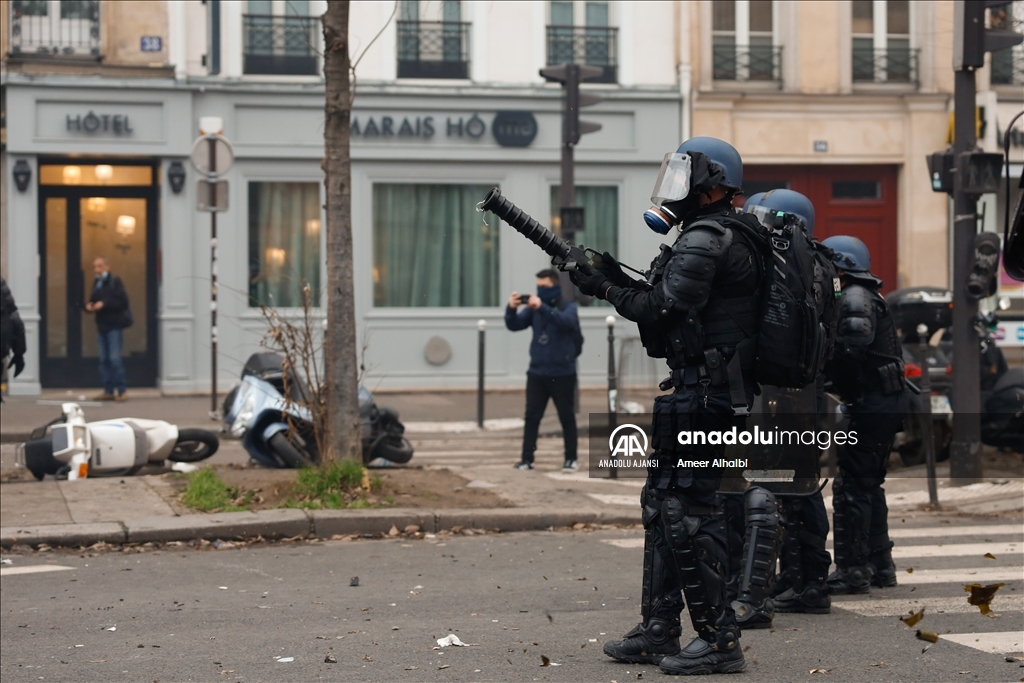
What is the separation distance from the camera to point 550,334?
468 inches

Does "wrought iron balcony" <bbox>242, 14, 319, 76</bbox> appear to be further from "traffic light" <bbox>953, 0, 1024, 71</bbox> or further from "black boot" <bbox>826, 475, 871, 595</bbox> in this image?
"black boot" <bbox>826, 475, 871, 595</bbox>

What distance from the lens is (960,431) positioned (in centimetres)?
1067

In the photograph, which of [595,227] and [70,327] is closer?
[70,327]

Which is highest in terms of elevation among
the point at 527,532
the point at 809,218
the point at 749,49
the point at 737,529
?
the point at 749,49

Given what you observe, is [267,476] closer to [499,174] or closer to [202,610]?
[202,610]

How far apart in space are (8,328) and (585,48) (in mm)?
12231

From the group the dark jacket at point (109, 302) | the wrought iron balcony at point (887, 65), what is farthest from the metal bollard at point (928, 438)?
the wrought iron balcony at point (887, 65)

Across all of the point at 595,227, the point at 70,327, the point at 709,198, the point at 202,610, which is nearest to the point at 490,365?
the point at 595,227

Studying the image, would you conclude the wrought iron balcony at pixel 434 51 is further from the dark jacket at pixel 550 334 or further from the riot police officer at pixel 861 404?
→ the riot police officer at pixel 861 404

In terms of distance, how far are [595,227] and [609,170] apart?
934 mm

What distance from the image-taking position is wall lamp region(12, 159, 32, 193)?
60.3 feet

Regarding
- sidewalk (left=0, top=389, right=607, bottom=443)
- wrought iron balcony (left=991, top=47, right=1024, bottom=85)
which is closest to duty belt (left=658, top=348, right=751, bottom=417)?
sidewalk (left=0, top=389, right=607, bottom=443)

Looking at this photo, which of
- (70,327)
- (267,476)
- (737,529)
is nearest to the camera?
(737,529)

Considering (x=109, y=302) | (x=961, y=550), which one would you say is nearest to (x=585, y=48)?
(x=109, y=302)
